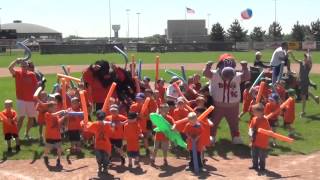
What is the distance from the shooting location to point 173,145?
37.3ft

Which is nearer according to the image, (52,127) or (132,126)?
(132,126)

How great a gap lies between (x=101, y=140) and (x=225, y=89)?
11.2ft

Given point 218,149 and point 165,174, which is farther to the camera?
point 218,149

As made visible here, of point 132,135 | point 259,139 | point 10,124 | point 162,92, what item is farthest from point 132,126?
point 162,92

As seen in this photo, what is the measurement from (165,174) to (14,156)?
11.5ft

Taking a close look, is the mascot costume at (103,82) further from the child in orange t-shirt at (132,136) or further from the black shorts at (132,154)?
the black shorts at (132,154)

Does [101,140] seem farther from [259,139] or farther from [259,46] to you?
[259,46]

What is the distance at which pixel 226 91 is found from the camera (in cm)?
1130

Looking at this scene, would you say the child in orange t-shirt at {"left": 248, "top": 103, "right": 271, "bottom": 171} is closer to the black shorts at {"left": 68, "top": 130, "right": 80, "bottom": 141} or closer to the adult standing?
the black shorts at {"left": 68, "top": 130, "right": 80, "bottom": 141}

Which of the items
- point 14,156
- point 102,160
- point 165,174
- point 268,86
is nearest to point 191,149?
point 165,174

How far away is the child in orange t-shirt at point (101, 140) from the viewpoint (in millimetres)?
9156

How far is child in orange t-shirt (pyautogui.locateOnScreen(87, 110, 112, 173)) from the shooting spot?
9156mm

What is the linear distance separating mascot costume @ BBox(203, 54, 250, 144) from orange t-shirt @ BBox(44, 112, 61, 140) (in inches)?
137

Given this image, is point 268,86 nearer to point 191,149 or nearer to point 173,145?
point 173,145
